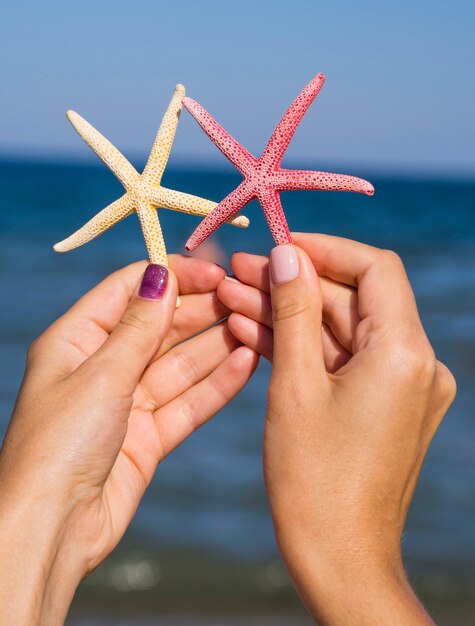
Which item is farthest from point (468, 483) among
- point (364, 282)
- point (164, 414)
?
point (364, 282)

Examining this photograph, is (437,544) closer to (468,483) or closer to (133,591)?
(468,483)

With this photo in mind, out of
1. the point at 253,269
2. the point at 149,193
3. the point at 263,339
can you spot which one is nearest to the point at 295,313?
the point at 253,269

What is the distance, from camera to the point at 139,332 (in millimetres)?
3020

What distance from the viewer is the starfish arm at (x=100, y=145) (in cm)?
318

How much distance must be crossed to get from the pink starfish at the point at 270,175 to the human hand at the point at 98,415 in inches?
16.3

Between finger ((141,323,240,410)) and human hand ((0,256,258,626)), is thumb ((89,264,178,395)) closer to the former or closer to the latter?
human hand ((0,256,258,626))

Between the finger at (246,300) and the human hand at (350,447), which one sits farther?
the finger at (246,300)

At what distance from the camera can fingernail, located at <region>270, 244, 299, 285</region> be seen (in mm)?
2842

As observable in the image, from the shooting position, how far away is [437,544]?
6.14 meters

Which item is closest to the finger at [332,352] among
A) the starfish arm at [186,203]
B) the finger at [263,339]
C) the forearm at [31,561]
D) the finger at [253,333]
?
the finger at [263,339]

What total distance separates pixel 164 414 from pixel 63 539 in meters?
0.97

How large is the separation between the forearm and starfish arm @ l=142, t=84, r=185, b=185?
1324 mm

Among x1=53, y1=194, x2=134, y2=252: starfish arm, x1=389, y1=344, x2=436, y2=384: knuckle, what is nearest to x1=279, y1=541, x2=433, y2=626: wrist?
x1=389, y1=344, x2=436, y2=384: knuckle

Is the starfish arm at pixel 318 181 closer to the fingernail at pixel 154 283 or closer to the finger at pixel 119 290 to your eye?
the fingernail at pixel 154 283
